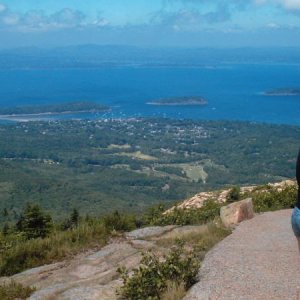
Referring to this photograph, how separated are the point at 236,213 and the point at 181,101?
377 feet

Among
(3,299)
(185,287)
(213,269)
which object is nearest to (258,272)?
(213,269)

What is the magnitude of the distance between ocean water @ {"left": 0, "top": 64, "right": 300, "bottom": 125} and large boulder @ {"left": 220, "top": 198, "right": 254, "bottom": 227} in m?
90.5

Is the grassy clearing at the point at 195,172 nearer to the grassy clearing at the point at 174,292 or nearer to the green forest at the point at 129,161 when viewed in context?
the green forest at the point at 129,161

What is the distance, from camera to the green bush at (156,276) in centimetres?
550

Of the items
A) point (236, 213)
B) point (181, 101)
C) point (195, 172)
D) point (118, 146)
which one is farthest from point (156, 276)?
point (181, 101)

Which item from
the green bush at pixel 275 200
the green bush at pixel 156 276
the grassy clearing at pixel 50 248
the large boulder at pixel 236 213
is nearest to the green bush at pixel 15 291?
the green bush at pixel 156 276

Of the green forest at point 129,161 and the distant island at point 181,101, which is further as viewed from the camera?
the distant island at point 181,101

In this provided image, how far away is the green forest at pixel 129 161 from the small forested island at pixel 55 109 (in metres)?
14.2

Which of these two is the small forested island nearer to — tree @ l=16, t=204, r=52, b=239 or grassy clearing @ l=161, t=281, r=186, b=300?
tree @ l=16, t=204, r=52, b=239

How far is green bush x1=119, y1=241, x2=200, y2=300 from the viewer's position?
18.0ft

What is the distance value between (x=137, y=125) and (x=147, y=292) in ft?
301

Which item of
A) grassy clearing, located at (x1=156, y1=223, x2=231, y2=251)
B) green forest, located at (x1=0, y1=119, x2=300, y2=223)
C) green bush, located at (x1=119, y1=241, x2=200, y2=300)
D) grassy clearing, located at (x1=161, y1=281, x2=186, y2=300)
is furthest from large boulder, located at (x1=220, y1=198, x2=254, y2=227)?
green forest, located at (x1=0, y1=119, x2=300, y2=223)

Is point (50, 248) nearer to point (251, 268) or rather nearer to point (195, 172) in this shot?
point (251, 268)

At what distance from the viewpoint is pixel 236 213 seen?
355 inches
